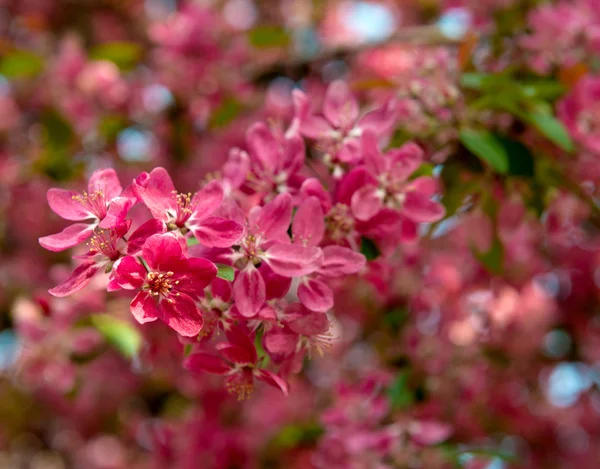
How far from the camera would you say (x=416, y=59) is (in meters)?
1.58

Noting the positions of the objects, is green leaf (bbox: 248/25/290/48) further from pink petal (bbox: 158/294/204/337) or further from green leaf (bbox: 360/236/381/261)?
pink petal (bbox: 158/294/204/337)

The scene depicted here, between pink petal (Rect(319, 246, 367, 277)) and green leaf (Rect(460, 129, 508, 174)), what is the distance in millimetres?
454

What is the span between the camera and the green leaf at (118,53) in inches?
93.1

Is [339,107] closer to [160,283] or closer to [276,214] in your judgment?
[276,214]

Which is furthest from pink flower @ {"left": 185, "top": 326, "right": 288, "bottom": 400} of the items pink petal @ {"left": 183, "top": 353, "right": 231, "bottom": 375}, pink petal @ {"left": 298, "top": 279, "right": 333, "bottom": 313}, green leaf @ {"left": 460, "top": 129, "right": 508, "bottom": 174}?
green leaf @ {"left": 460, "top": 129, "right": 508, "bottom": 174}

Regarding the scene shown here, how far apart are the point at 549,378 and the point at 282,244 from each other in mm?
2021

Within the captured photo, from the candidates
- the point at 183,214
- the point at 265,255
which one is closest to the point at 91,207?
the point at 183,214

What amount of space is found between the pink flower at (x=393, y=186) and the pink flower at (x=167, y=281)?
329mm

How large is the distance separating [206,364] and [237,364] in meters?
0.05

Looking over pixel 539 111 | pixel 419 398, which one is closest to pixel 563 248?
pixel 419 398

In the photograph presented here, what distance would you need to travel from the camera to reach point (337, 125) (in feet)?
4.04

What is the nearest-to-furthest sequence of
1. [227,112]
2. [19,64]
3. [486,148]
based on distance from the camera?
[486,148]
[227,112]
[19,64]

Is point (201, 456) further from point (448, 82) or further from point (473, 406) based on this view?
point (448, 82)

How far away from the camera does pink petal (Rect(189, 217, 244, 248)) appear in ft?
3.04
